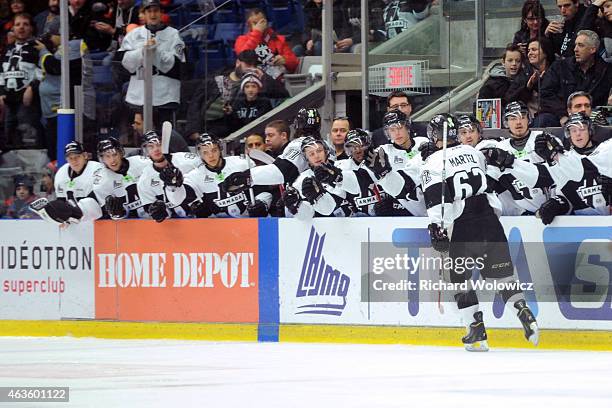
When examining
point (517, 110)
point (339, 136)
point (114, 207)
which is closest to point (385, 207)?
point (339, 136)

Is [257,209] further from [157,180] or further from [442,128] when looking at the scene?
[442,128]

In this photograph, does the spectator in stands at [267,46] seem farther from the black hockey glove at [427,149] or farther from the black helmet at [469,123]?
the black helmet at [469,123]

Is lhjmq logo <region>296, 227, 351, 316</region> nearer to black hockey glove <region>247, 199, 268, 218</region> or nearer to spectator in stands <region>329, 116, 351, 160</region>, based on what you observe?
black hockey glove <region>247, 199, 268, 218</region>

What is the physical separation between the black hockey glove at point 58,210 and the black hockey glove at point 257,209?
4.94 ft

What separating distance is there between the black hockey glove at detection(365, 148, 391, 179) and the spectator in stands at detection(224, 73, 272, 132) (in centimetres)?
180

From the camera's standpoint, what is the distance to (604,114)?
33.7 feet

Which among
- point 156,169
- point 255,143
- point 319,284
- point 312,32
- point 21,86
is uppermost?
point 312,32

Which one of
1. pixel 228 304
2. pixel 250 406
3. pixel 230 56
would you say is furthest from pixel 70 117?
pixel 250 406

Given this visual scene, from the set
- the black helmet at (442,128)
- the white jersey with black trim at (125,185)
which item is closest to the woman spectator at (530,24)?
the black helmet at (442,128)

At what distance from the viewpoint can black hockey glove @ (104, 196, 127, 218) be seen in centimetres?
1109

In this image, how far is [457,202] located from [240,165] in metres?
2.10

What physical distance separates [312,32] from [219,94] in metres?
0.97

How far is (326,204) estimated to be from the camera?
1044 centimetres

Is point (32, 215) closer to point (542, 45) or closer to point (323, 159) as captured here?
point (323, 159)
